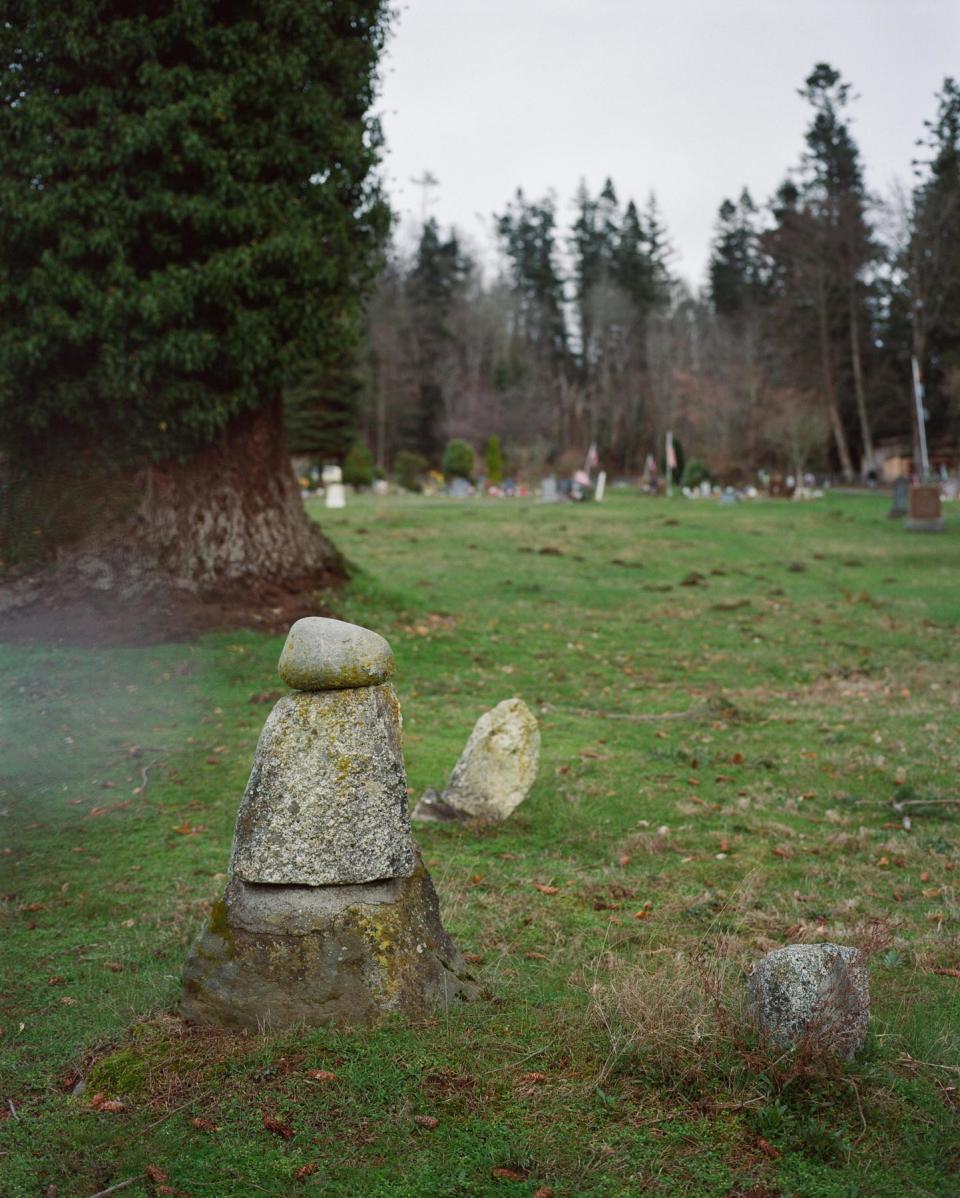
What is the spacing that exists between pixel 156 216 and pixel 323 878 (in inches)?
418

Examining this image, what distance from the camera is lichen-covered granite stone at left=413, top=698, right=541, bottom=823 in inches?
309

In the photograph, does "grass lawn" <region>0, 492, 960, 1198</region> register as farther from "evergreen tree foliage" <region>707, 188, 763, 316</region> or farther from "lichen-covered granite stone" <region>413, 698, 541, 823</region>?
"evergreen tree foliage" <region>707, 188, 763, 316</region>

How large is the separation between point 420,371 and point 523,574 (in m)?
52.1

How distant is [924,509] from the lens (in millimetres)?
30594

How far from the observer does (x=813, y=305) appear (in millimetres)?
60625

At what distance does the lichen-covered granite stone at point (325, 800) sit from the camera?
14.6 feet

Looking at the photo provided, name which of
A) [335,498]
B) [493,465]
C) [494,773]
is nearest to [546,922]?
[494,773]

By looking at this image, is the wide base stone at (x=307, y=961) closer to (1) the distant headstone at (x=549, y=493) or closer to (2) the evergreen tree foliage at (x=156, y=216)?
(2) the evergreen tree foliage at (x=156, y=216)

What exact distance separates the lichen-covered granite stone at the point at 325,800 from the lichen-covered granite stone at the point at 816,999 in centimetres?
154

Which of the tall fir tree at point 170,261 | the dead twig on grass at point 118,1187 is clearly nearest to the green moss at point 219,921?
the dead twig on grass at point 118,1187

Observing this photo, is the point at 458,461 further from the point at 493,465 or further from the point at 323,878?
the point at 323,878

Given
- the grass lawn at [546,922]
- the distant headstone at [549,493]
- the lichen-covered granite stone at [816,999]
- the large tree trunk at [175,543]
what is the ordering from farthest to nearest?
the distant headstone at [549,493]
the large tree trunk at [175,543]
the lichen-covered granite stone at [816,999]
the grass lawn at [546,922]

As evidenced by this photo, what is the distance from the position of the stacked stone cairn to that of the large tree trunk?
9.10 metres

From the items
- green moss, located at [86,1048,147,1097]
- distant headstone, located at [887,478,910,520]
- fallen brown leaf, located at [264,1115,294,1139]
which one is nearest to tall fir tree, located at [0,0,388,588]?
green moss, located at [86,1048,147,1097]
